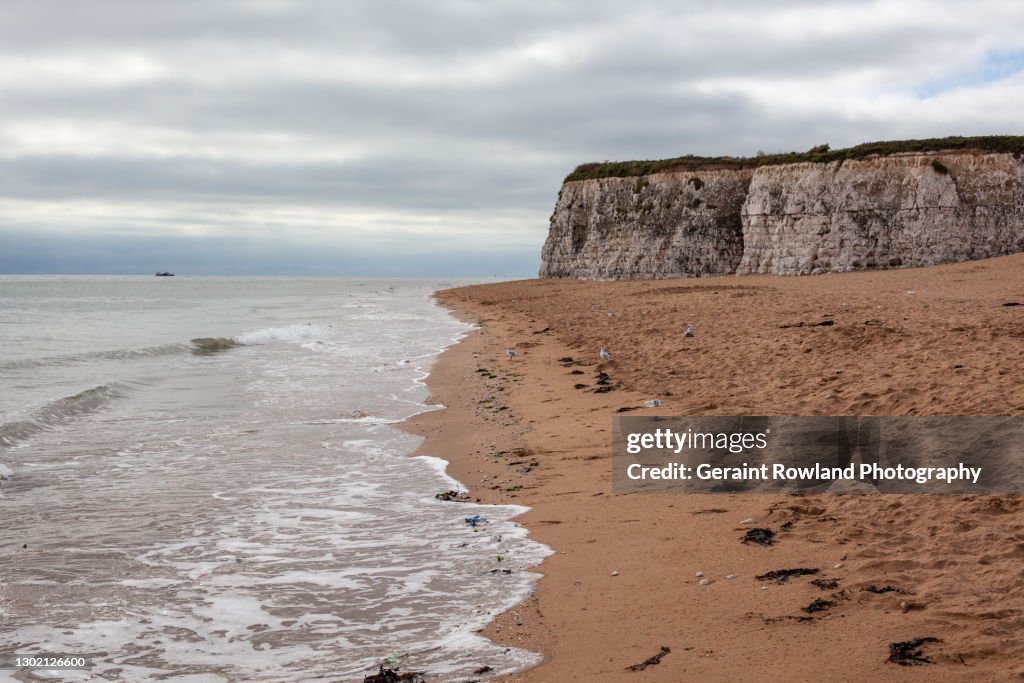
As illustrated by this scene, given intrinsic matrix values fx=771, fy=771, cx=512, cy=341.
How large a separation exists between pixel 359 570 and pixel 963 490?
4421 millimetres

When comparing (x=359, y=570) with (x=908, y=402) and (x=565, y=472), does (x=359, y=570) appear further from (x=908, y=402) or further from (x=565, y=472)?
(x=908, y=402)

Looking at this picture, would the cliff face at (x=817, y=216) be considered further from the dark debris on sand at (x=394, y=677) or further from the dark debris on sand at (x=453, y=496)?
the dark debris on sand at (x=394, y=677)

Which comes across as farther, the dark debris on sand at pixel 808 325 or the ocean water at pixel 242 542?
the dark debris on sand at pixel 808 325

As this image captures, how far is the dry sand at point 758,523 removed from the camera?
3930 mm

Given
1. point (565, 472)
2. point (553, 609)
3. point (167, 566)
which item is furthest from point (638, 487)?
point (167, 566)

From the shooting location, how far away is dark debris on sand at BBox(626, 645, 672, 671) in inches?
154

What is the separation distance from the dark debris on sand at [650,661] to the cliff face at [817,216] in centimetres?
3523

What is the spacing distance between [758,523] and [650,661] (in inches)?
85.3

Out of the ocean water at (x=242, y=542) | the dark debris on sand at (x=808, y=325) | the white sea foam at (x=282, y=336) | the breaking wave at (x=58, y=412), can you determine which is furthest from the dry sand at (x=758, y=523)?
the white sea foam at (x=282, y=336)

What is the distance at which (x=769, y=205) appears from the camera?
39.7 m

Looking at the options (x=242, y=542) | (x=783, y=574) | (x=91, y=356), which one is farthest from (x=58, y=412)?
(x=783, y=574)

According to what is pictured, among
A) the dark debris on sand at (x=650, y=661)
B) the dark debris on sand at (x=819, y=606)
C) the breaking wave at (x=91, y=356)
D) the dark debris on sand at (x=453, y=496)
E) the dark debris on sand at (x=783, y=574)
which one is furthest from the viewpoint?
the breaking wave at (x=91, y=356)

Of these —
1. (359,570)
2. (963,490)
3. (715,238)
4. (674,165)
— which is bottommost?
(359,570)

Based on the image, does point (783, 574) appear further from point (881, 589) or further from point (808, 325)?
point (808, 325)
